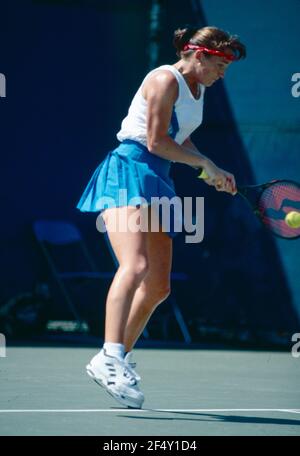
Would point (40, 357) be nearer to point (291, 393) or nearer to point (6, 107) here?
point (291, 393)

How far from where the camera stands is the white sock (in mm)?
5145

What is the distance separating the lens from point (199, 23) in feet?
33.9

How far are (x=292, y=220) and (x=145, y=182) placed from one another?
3.61 ft

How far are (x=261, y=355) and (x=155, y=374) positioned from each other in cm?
200

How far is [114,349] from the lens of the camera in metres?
5.15

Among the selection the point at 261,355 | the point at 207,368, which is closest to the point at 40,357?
the point at 207,368

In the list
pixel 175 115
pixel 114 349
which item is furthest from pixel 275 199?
pixel 114 349

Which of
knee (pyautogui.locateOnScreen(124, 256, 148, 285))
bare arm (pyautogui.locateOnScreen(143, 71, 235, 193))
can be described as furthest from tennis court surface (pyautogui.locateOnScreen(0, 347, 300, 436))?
bare arm (pyautogui.locateOnScreen(143, 71, 235, 193))

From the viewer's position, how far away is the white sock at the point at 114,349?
16.9 ft

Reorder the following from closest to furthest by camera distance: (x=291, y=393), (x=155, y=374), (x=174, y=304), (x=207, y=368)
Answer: (x=291, y=393) → (x=155, y=374) → (x=207, y=368) → (x=174, y=304)

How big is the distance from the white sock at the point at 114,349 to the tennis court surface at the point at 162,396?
Result: 0.78 ft

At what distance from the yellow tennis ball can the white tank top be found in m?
0.88
